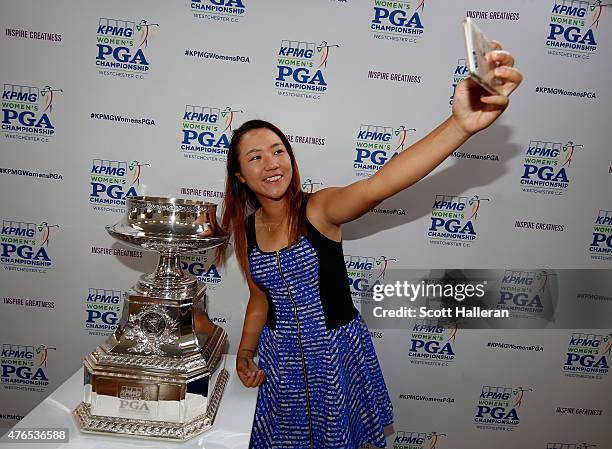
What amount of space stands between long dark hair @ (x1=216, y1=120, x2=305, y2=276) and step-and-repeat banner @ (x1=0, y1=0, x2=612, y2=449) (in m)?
0.30

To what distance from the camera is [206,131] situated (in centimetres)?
182

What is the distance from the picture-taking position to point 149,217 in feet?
3.58

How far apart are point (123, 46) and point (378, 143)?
1178 mm

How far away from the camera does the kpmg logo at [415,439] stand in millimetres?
2016

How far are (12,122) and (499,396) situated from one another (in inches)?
100

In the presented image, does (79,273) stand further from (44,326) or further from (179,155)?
(179,155)

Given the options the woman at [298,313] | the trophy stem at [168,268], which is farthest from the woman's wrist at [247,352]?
the trophy stem at [168,268]

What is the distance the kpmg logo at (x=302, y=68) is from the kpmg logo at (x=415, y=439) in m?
1.64

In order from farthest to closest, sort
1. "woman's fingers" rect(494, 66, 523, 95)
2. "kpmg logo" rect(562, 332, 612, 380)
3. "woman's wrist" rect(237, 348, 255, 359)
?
"kpmg logo" rect(562, 332, 612, 380) < "woman's wrist" rect(237, 348, 255, 359) < "woman's fingers" rect(494, 66, 523, 95)

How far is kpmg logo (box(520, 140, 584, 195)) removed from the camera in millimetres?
1886

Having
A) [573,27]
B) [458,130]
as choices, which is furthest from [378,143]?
[573,27]

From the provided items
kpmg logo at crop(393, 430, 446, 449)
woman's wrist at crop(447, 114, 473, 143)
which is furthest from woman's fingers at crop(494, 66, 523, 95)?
kpmg logo at crop(393, 430, 446, 449)

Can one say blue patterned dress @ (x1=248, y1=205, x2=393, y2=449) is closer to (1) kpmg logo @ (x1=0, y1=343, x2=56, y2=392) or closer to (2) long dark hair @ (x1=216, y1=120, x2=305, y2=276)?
(2) long dark hair @ (x1=216, y1=120, x2=305, y2=276)

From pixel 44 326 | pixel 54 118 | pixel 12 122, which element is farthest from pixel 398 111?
pixel 44 326
